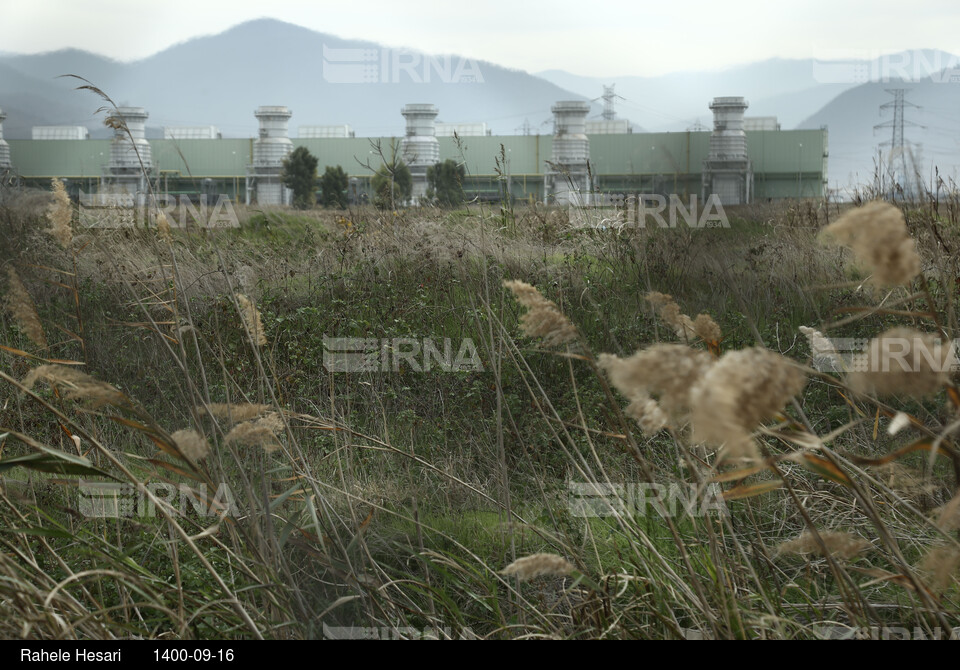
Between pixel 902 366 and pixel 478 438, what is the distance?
7.54 feet

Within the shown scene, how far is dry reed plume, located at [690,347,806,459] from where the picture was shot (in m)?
0.50

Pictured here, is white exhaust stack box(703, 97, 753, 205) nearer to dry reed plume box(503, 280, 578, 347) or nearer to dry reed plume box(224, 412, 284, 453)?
dry reed plume box(224, 412, 284, 453)

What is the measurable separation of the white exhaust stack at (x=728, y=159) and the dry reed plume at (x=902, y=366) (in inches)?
493

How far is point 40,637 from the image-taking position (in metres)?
1.08

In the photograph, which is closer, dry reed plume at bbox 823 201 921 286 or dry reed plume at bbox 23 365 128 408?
dry reed plume at bbox 823 201 921 286

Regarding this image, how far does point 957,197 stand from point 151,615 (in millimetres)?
4664
